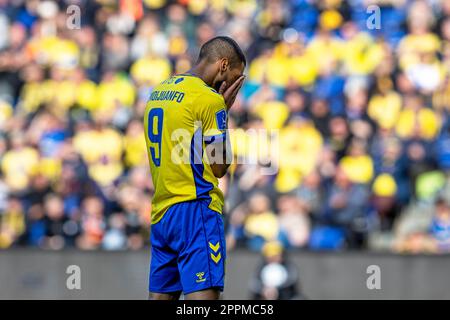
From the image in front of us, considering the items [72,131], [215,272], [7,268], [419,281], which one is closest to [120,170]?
[72,131]

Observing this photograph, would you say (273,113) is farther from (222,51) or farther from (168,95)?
(168,95)

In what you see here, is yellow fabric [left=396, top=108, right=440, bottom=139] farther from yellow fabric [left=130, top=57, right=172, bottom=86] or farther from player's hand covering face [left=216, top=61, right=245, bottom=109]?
player's hand covering face [left=216, top=61, right=245, bottom=109]

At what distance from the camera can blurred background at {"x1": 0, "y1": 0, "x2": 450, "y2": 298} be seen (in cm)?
1317

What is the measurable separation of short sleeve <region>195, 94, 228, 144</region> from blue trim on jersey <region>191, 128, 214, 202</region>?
0.16 ft

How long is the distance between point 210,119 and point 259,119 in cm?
772

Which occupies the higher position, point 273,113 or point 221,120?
point 273,113

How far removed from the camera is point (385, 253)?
12648 mm

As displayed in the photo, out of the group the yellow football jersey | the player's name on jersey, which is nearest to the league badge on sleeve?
the yellow football jersey

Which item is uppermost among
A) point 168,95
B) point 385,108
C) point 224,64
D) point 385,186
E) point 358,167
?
point 385,108

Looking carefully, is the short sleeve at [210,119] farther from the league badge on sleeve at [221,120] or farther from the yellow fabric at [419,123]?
the yellow fabric at [419,123]

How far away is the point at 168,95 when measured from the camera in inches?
276

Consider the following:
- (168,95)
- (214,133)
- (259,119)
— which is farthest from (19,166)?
(214,133)

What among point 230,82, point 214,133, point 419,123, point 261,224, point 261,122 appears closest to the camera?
point 214,133

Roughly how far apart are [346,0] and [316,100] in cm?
202
